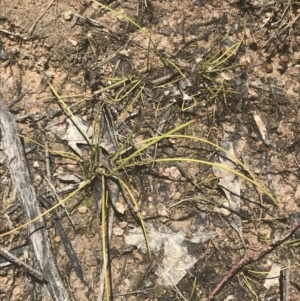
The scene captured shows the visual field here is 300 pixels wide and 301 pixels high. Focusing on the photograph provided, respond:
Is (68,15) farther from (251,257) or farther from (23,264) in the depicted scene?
(251,257)

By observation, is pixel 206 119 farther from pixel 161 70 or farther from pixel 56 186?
pixel 56 186

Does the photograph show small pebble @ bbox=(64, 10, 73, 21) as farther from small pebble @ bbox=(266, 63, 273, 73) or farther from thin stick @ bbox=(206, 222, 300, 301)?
thin stick @ bbox=(206, 222, 300, 301)

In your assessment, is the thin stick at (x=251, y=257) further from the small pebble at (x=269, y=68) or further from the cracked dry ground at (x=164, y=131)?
the small pebble at (x=269, y=68)

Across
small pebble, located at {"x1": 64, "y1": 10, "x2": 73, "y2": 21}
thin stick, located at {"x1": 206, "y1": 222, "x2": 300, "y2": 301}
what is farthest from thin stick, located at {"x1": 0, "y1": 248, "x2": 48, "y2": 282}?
small pebble, located at {"x1": 64, "y1": 10, "x2": 73, "y2": 21}

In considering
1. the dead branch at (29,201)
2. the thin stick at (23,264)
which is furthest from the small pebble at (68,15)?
the thin stick at (23,264)

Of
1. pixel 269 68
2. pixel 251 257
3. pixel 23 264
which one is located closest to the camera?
pixel 23 264

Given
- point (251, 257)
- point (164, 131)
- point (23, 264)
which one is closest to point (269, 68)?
point (164, 131)
